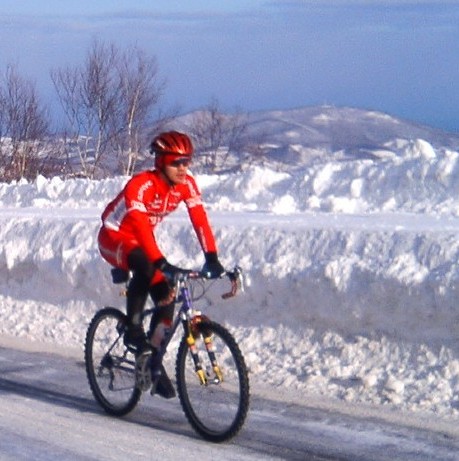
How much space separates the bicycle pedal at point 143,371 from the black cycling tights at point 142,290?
0.19 metres

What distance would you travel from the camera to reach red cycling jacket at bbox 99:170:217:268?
24.5 feet

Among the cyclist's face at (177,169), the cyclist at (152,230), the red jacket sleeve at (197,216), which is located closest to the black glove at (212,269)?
the cyclist at (152,230)

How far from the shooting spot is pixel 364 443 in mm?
7426

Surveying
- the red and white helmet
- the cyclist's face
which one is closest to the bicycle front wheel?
the cyclist's face

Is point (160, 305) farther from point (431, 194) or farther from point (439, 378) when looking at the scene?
point (431, 194)

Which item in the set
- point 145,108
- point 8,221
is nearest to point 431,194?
point 8,221

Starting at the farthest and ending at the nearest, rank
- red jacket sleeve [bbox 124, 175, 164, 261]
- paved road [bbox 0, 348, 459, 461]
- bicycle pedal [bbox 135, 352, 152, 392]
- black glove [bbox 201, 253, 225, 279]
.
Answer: bicycle pedal [bbox 135, 352, 152, 392], red jacket sleeve [bbox 124, 175, 164, 261], black glove [bbox 201, 253, 225, 279], paved road [bbox 0, 348, 459, 461]

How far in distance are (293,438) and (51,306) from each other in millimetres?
5633

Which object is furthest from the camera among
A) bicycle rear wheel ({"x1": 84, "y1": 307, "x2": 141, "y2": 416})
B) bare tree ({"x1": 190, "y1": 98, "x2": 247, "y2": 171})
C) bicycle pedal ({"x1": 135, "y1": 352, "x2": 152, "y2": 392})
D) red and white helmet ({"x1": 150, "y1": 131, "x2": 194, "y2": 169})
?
bare tree ({"x1": 190, "y1": 98, "x2": 247, "y2": 171})

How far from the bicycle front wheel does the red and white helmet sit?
107cm

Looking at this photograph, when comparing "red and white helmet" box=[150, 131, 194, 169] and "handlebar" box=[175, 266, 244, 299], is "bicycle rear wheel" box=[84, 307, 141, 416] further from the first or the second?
"red and white helmet" box=[150, 131, 194, 169]

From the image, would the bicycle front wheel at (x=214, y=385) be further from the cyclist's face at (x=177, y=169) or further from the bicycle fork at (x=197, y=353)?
the cyclist's face at (x=177, y=169)

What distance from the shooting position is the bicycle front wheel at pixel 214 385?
732cm

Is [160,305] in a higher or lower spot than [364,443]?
higher
